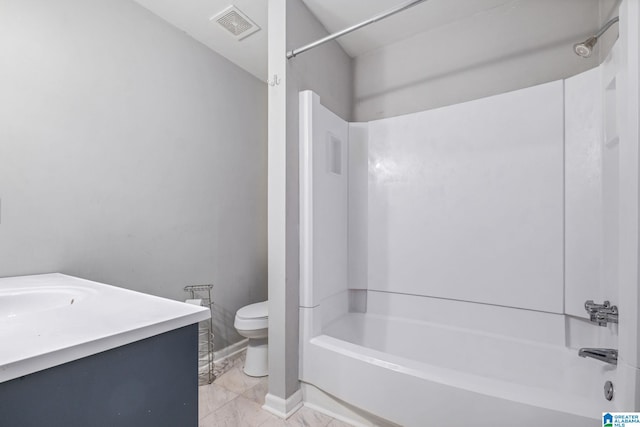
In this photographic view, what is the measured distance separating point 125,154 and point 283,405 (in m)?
1.73

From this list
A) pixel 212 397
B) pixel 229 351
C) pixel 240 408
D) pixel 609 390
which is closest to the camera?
pixel 609 390

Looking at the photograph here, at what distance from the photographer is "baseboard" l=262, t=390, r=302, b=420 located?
1665 millimetres

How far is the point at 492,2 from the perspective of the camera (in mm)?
1947

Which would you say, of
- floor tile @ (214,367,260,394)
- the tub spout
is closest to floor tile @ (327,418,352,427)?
floor tile @ (214,367,260,394)

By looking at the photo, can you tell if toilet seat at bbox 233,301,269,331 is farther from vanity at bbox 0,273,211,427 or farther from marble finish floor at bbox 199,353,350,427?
vanity at bbox 0,273,211,427

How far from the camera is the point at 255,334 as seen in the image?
6.71 feet

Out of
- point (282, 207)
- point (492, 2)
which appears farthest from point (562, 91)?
point (282, 207)

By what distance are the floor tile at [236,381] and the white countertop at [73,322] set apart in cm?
123

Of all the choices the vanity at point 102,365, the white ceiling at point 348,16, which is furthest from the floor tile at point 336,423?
the white ceiling at point 348,16

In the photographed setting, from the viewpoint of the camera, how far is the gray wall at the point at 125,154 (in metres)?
→ 1.44

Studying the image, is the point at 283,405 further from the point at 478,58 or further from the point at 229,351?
the point at 478,58

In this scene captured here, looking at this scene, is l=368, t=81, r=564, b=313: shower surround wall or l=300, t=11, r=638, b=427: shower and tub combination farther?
l=368, t=81, r=564, b=313: shower surround wall

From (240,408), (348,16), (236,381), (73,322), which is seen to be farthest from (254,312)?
(348,16)

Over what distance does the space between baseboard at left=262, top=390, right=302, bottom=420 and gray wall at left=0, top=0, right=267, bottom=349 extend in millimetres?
776
